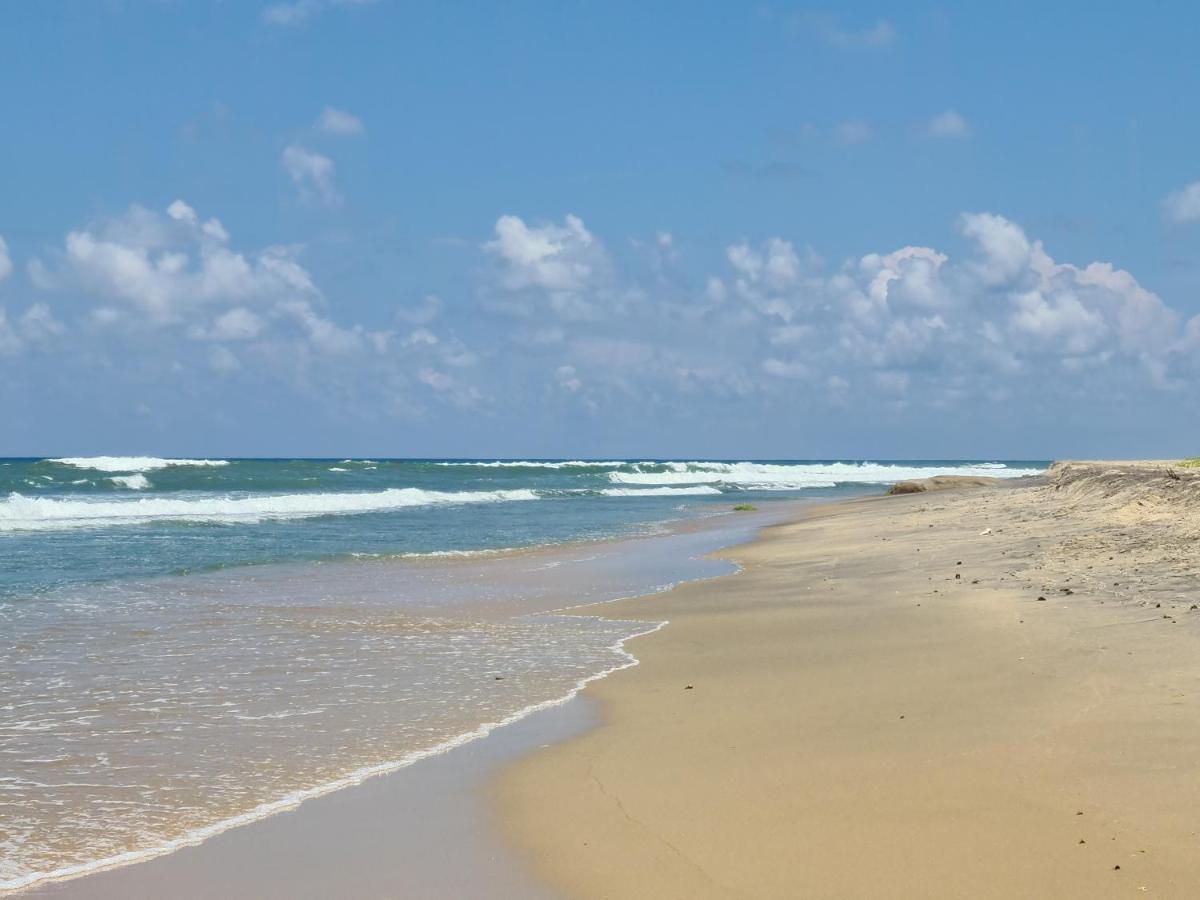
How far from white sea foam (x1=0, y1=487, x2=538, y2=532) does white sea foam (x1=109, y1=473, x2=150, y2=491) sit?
396 inches

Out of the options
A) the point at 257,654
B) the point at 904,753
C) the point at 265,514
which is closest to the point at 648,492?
the point at 265,514

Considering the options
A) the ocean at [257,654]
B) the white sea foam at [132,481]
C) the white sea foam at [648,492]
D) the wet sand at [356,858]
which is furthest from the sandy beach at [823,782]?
the white sea foam at [132,481]

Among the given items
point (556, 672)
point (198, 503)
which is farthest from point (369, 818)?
point (198, 503)

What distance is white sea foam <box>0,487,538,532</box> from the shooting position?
94.1 feet

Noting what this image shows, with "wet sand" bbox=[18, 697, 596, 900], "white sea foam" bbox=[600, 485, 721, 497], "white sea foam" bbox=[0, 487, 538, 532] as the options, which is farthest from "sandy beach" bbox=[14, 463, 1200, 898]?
"white sea foam" bbox=[600, 485, 721, 497]

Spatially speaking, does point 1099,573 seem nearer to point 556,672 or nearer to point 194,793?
point 556,672

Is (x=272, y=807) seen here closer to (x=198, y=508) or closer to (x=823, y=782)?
(x=823, y=782)

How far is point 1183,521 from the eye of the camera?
41.8 ft

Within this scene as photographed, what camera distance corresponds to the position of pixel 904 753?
569cm

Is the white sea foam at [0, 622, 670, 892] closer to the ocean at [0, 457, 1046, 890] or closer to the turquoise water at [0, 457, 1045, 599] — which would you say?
the ocean at [0, 457, 1046, 890]

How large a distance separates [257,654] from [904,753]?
604 cm

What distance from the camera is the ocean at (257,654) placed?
5.56m

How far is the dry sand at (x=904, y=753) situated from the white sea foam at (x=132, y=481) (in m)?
46.2

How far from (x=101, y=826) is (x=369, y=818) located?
123 centimetres
